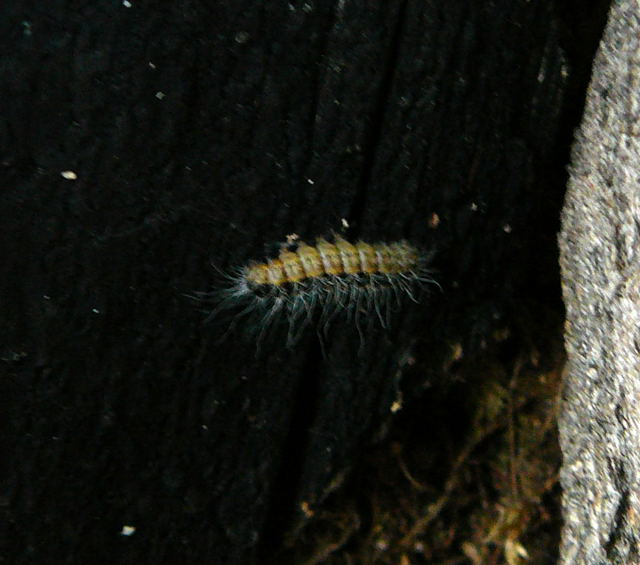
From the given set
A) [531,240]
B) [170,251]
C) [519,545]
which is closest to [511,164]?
[531,240]

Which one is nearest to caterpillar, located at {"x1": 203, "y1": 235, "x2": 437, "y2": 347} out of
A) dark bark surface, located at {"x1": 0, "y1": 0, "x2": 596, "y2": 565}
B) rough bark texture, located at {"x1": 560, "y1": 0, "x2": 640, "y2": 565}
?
Result: dark bark surface, located at {"x1": 0, "y1": 0, "x2": 596, "y2": 565}

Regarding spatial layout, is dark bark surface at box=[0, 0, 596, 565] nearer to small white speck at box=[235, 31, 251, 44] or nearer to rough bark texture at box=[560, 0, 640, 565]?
small white speck at box=[235, 31, 251, 44]

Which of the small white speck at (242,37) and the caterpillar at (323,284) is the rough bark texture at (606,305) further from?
the small white speck at (242,37)

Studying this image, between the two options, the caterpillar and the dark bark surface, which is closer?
the dark bark surface

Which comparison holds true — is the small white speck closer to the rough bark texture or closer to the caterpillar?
the caterpillar

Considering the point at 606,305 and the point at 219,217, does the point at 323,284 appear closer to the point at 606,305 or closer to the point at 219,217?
the point at 219,217

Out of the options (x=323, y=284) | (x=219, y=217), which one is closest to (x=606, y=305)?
(x=323, y=284)

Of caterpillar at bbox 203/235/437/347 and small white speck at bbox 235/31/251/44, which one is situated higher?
Answer: small white speck at bbox 235/31/251/44

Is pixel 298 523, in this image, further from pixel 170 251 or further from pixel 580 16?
pixel 580 16
